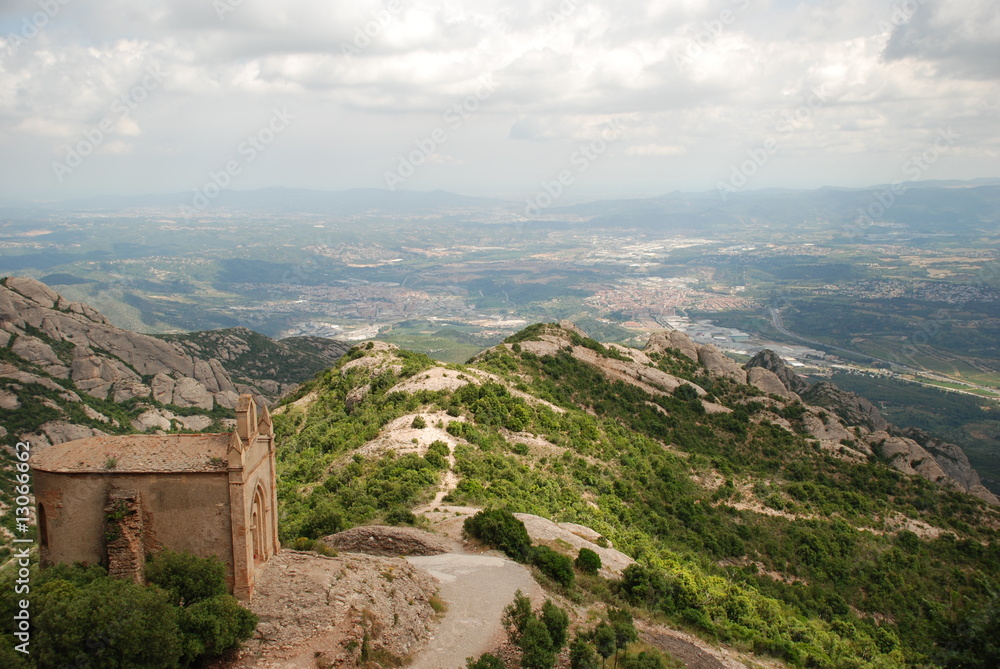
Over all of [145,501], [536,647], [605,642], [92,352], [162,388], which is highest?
[145,501]

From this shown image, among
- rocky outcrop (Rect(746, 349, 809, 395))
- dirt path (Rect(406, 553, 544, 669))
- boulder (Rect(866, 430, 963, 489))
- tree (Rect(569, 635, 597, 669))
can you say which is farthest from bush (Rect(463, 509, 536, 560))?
rocky outcrop (Rect(746, 349, 809, 395))

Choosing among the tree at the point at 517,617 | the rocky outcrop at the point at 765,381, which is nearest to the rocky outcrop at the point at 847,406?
the rocky outcrop at the point at 765,381

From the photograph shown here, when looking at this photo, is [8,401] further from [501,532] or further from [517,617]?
[517,617]

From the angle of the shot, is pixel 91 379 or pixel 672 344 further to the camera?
pixel 91 379

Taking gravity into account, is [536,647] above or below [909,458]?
above

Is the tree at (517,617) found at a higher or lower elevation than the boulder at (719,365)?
higher

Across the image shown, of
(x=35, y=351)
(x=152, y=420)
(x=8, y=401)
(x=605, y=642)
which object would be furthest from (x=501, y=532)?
(x=35, y=351)

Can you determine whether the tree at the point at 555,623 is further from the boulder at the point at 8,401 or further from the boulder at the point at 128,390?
the boulder at the point at 128,390
